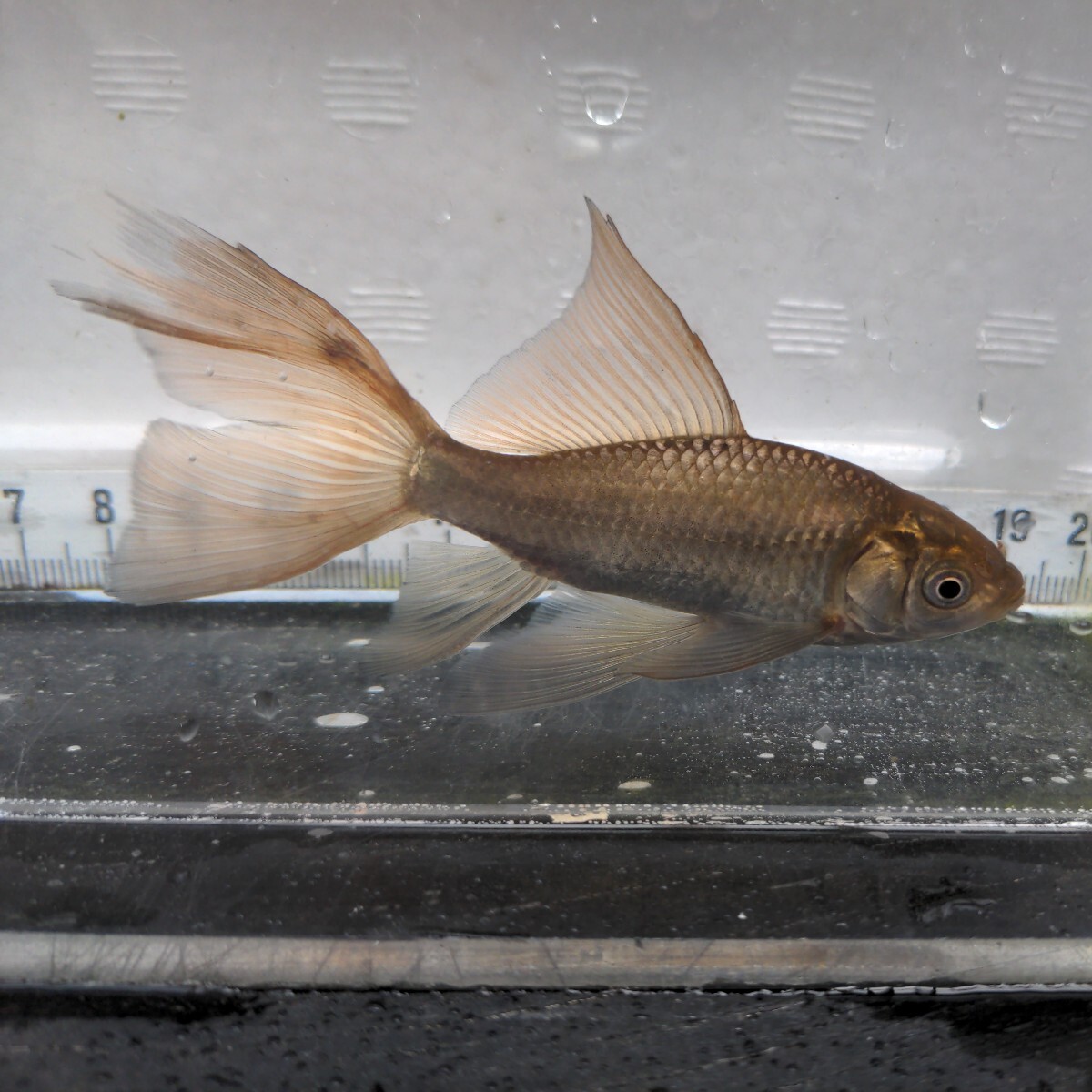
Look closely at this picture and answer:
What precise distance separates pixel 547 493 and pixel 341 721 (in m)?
0.43

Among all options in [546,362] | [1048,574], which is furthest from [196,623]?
[1048,574]

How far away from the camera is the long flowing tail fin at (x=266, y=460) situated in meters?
0.77

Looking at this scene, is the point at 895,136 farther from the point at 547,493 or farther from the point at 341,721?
the point at 341,721

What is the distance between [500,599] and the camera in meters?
0.86

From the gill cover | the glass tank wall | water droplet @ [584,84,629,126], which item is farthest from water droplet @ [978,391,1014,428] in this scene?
the gill cover

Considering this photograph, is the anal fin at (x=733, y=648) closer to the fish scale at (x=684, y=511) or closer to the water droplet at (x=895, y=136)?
the fish scale at (x=684, y=511)

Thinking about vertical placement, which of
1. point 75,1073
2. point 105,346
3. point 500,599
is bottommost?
point 75,1073

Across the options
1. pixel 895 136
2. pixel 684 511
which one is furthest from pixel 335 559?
pixel 895 136

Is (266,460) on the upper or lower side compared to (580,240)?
lower

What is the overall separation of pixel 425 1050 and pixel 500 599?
404mm

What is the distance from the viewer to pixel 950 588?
0.75m

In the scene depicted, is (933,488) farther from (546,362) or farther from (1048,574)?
(546,362)

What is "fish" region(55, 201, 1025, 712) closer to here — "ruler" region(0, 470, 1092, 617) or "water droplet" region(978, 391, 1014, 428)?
"ruler" region(0, 470, 1092, 617)

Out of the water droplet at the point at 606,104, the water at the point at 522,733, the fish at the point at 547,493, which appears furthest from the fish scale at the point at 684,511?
the water droplet at the point at 606,104
